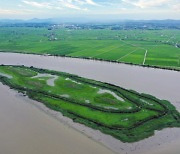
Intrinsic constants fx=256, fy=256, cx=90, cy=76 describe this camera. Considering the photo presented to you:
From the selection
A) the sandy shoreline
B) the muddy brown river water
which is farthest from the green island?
the muddy brown river water

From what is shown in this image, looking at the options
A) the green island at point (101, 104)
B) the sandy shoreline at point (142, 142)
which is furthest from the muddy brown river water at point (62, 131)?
the green island at point (101, 104)

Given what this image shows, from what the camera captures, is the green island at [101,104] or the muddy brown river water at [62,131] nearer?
the muddy brown river water at [62,131]

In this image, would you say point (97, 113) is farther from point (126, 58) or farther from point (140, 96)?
point (126, 58)

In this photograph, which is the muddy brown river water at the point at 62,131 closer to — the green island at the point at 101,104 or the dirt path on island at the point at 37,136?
the dirt path on island at the point at 37,136

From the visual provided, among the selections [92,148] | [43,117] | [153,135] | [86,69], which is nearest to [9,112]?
[43,117]

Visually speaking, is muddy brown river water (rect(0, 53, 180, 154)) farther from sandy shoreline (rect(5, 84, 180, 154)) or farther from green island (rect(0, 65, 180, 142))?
green island (rect(0, 65, 180, 142))

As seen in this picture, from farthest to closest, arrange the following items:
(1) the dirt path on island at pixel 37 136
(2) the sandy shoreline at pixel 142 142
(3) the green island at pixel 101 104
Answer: (3) the green island at pixel 101 104
(2) the sandy shoreline at pixel 142 142
(1) the dirt path on island at pixel 37 136

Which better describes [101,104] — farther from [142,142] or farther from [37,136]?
[37,136]

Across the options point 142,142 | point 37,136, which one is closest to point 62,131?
point 37,136
